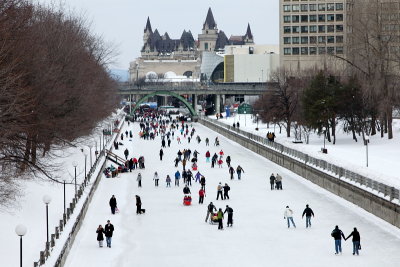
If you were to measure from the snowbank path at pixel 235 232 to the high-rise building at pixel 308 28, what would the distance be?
281 ft

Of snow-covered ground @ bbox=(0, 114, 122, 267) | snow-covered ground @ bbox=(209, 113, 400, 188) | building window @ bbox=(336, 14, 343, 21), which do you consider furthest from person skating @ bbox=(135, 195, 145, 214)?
building window @ bbox=(336, 14, 343, 21)

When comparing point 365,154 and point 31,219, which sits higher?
point 365,154

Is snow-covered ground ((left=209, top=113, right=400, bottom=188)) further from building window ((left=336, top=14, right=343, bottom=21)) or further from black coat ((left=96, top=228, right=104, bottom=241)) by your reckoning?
building window ((left=336, top=14, right=343, bottom=21))

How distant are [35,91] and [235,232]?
12.1 metres

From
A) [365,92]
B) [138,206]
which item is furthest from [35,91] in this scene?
[365,92]

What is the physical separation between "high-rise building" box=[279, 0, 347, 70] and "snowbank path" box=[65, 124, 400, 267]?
8570 cm

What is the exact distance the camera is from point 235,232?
3078 centimetres

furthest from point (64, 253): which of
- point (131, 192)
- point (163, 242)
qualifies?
point (131, 192)

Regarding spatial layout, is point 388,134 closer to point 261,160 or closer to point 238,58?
point 261,160

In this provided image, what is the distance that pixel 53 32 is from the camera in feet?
168

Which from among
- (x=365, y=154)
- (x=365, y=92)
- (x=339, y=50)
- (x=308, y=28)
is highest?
(x=308, y=28)

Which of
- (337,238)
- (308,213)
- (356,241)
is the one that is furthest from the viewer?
(308,213)

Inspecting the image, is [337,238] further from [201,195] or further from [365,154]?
[365,154]

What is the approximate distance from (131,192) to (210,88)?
101236 millimetres
